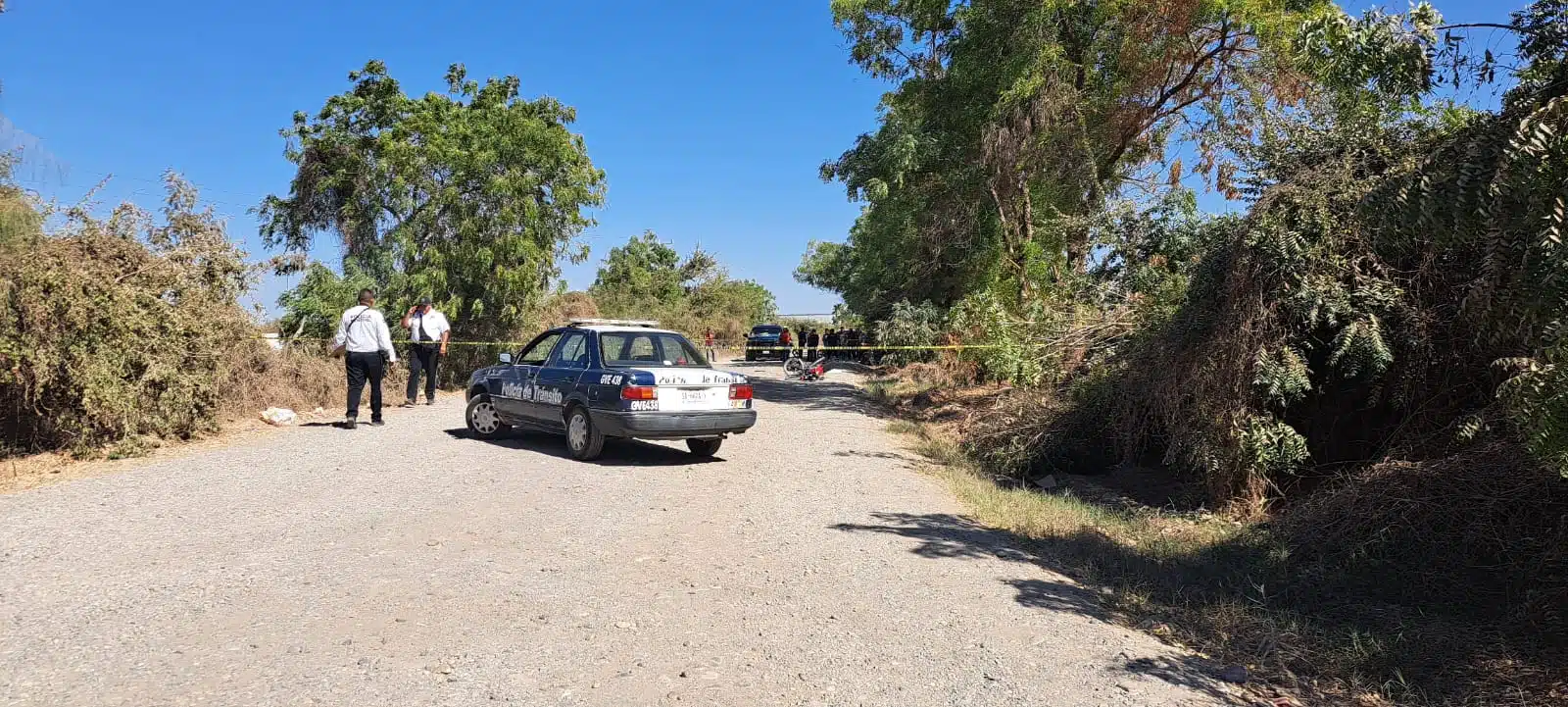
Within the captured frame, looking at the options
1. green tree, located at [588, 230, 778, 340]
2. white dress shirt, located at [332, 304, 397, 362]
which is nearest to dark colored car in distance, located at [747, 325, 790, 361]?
green tree, located at [588, 230, 778, 340]

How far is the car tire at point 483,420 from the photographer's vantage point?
1177 cm

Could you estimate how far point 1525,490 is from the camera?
5.80 metres

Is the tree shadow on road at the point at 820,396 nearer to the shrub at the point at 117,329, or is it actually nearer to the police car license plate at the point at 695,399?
the police car license plate at the point at 695,399

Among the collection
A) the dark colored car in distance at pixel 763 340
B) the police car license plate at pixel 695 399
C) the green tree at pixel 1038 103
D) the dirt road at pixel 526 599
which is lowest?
the dirt road at pixel 526 599

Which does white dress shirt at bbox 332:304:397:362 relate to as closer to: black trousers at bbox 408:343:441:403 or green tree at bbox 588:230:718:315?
black trousers at bbox 408:343:441:403

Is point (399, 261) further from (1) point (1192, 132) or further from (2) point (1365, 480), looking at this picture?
(2) point (1365, 480)

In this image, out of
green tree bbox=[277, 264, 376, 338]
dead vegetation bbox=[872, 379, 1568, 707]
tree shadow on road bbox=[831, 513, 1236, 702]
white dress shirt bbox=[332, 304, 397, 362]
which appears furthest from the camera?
green tree bbox=[277, 264, 376, 338]

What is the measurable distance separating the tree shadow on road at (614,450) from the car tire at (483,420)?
12cm

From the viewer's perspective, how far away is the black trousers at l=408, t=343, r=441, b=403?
50.4ft

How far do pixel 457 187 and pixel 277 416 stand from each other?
360 inches

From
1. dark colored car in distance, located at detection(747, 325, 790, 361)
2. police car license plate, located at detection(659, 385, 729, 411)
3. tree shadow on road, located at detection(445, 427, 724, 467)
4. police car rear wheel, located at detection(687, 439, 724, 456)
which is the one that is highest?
dark colored car in distance, located at detection(747, 325, 790, 361)

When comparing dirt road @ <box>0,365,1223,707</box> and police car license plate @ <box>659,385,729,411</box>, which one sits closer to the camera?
dirt road @ <box>0,365,1223,707</box>

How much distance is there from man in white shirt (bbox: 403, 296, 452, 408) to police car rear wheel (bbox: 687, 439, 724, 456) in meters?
6.51

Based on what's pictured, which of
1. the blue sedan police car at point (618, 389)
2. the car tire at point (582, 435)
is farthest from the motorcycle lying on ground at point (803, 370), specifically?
the car tire at point (582, 435)
